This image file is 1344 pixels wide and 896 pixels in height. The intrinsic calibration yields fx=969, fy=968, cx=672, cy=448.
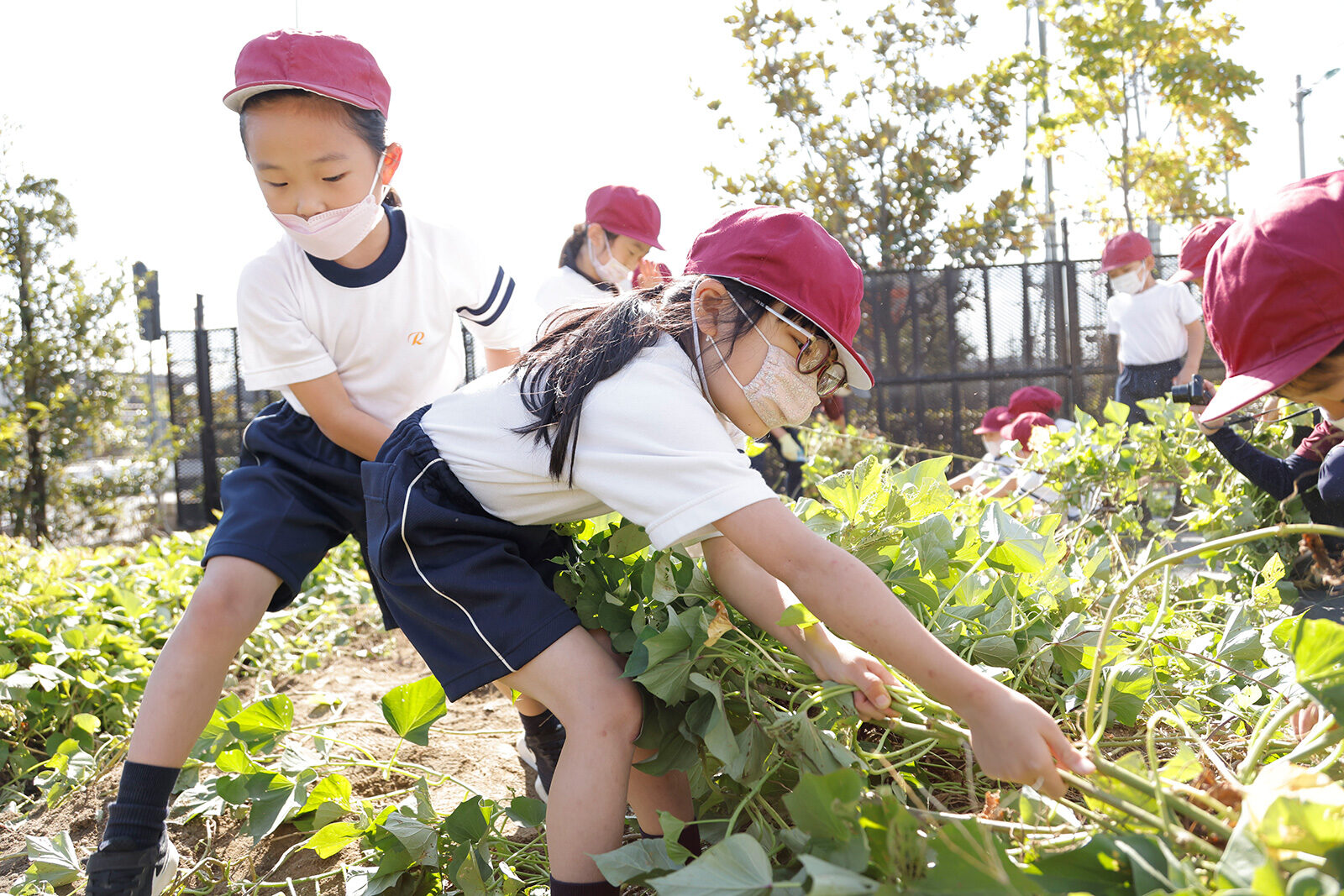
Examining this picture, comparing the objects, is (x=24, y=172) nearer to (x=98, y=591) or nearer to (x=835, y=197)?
(x=98, y=591)

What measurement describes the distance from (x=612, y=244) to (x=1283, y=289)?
8.88 feet

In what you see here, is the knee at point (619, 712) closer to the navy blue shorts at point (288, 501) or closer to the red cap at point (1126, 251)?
the navy blue shorts at point (288, 501)

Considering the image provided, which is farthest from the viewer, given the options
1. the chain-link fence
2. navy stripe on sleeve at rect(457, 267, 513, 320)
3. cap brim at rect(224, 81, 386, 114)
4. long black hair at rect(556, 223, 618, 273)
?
the chain-link fence

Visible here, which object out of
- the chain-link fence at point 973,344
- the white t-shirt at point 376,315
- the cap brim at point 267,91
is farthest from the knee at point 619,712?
the chain-link fence at point 973,344

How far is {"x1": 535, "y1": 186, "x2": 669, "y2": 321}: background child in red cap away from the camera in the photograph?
359 cm

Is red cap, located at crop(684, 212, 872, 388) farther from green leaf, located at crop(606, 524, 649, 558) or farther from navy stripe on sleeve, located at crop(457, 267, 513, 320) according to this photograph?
navy stripe on sleeve, located at crop(457, 267, 513, 320)

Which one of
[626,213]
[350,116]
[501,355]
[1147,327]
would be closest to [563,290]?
[626,213]

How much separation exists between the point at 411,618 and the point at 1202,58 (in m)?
10.0

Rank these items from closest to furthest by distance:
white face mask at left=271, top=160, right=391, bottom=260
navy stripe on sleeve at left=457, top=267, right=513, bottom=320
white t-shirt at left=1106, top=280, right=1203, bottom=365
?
1. white face mask at left=271, top=160, right=391, bottom=260
2. navy stripe on sleeve at left=457, top=267, right=513, bottom=320
3. white t-shirt at left=1106, top=280, right=1203, bottom=365

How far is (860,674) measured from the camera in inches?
49.8

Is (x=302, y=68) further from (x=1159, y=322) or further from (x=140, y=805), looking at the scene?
(x=1159, y=322)

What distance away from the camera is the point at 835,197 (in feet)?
32.4

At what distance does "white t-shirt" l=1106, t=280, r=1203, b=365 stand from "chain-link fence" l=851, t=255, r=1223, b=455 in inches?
139

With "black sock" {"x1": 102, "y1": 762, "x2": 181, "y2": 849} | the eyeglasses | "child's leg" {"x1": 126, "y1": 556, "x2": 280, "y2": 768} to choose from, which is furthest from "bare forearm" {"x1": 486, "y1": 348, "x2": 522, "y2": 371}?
"black sock" {"x1": 102, "y1": 762, "x2": 181, "y2": 849}
